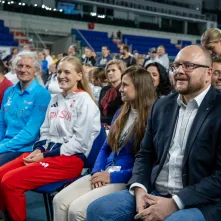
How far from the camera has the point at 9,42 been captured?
611 inches

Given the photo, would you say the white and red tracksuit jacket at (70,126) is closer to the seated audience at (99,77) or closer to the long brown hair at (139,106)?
the long brown hair at (139,106)

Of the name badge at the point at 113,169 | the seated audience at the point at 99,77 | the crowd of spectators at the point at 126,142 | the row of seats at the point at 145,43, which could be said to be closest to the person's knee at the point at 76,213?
the crowd of spectators at the point at 126,142

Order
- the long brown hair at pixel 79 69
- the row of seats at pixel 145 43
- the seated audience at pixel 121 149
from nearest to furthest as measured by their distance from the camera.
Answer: the seated audience at pixel 121 149
the long brown hair at pixel 79 69
the row of seats at pixel 145 43

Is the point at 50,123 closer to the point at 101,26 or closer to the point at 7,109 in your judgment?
the point at 7,109

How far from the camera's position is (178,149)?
187 centimetres

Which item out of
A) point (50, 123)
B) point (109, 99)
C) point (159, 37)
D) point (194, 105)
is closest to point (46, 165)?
point (50, 123)

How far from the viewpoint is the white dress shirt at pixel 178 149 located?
185 cm

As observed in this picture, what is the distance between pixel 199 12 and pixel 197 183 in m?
27.6

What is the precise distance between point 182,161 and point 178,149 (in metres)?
0.07

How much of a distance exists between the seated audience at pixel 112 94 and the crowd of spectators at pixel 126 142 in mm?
614

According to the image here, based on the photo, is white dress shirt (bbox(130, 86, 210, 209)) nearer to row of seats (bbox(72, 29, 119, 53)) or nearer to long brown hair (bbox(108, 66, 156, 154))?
long brown hair (bbox(108, 66, 156, 154))

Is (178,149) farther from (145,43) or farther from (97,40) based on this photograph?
(145,43)

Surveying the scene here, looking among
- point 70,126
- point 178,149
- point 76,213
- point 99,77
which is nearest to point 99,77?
point 99,77

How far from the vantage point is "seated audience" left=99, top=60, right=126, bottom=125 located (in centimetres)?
377
